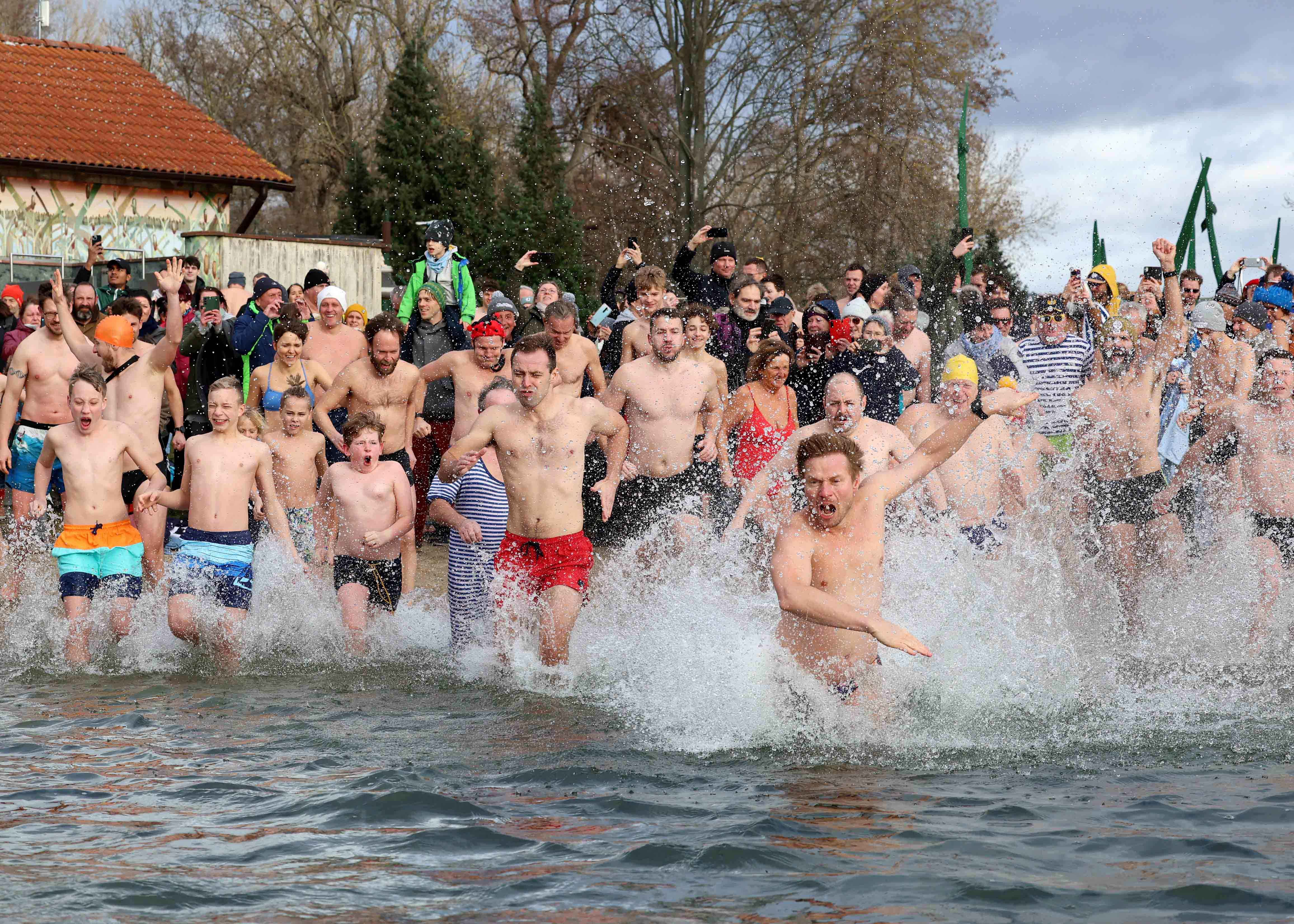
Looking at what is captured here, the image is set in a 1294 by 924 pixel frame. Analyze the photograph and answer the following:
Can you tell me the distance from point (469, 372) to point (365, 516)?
1772mm

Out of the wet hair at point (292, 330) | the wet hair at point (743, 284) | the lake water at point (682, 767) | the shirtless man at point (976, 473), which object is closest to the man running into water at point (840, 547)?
the lake water at point (682, 767)

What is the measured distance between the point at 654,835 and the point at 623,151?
87.0 feet

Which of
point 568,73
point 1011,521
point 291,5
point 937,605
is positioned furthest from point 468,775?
point 291,5

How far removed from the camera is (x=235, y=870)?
15.9ft

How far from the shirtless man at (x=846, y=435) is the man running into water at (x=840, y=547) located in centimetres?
101

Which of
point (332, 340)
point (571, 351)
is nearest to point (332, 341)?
point (332, 340)

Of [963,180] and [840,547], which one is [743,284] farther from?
[963,180]

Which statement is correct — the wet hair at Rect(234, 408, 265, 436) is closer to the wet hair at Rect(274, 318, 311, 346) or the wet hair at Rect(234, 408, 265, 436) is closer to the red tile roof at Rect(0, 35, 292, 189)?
the wet hair at Rect(274, 318, 311, 346)

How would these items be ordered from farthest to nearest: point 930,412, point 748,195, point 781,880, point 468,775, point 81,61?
point 748,195 < point 81,61 < point 930,412 < point 468,775 < point 781,880

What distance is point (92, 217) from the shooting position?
23.0m

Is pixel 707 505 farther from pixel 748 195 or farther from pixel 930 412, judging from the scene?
pixel 748 195

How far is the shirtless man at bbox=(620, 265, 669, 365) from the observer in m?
10.4

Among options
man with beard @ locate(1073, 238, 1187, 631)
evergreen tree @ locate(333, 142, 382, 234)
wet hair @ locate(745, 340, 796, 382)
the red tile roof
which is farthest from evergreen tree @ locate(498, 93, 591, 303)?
man with beard @ locate(1073, 238, 1187, 631)

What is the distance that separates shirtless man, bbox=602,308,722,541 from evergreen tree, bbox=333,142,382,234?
2051 cm
